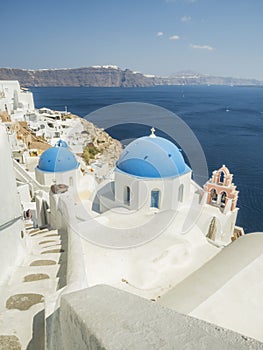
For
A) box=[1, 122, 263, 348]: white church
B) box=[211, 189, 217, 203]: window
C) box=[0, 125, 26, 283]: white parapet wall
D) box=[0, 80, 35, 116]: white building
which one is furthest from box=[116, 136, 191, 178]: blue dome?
box=[0, 80, 35, 116]: white building

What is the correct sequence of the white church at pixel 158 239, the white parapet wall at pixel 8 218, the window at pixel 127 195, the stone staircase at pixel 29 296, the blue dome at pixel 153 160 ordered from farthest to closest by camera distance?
the window at pixel 127 195 → the blue dome at pixel 153 160 → the white church at pixel 158 239 → the white parapet wall at pixel 8 218 → the stone staircase at pixel 29 296

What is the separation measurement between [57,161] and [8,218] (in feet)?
38.0

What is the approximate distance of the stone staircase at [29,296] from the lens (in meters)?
4.18

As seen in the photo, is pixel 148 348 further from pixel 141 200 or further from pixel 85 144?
pixel 85 144

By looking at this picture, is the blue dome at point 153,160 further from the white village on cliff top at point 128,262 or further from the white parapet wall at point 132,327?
the white parapet wall at point 132,327

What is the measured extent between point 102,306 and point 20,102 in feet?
190

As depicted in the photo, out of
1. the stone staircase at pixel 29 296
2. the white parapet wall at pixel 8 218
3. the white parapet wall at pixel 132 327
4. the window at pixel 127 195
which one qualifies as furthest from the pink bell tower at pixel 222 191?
the white parapet wall at pixel 132 327

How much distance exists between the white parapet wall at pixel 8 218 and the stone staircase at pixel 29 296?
0.28 metres

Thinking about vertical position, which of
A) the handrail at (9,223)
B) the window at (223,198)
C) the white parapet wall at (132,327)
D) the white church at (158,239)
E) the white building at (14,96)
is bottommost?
the window at (223,198)

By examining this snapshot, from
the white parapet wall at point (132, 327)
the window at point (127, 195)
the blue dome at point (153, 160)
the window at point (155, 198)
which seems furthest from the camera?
the window at point (127, 195)

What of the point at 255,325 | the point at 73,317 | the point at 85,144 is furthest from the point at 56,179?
the point at 85,144

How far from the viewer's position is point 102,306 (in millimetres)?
2193

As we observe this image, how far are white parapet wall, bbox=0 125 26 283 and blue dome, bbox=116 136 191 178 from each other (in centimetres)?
688

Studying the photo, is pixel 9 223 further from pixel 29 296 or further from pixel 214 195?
pixel 214 195
